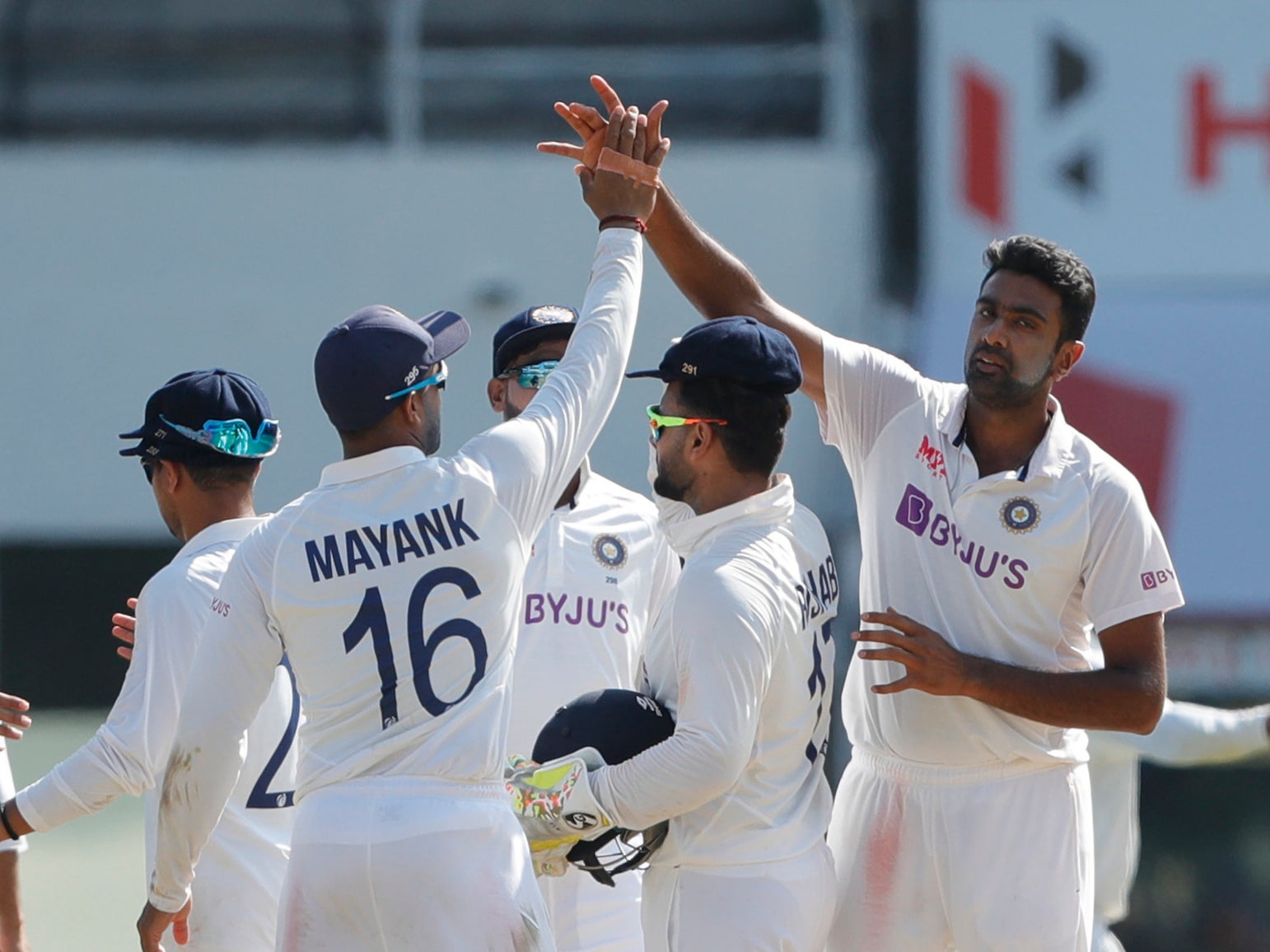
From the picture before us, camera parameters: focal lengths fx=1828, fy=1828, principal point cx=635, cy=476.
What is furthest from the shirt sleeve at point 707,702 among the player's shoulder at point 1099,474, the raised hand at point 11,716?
the raised hand at point 11,716

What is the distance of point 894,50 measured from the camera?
11.7m

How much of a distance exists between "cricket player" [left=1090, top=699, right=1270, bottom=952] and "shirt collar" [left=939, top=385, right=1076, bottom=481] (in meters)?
2.55

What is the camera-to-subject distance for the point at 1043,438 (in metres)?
3.95

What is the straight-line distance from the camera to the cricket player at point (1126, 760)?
247 inches

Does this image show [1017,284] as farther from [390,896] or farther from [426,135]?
[426,135]

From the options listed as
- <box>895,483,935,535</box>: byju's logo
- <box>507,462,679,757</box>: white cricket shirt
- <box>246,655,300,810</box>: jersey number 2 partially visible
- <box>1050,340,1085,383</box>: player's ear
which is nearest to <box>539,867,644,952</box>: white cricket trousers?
<box>507,462,679,757</box>: white cricket shirt

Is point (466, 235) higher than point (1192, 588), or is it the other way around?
point (466, 235)

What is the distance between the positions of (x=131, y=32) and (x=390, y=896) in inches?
410

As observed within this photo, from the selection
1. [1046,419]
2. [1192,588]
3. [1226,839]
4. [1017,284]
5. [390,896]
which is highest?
[1017,284]

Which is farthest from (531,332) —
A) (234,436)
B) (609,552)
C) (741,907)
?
(741,907)

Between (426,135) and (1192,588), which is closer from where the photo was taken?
(1192,588)

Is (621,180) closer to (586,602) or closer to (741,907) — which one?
(586,602)

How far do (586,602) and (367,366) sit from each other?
1.23 meters

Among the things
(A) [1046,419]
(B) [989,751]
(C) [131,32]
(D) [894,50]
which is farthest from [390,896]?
(C) [131,32]
